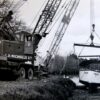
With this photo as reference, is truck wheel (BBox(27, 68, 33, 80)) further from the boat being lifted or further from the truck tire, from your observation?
the boat being lifted

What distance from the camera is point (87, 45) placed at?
55844 millimetres

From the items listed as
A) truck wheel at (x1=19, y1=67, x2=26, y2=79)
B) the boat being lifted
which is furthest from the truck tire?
the boat being lifted

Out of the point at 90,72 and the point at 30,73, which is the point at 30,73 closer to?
the point at 30,73

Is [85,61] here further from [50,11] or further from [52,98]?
[52,98]

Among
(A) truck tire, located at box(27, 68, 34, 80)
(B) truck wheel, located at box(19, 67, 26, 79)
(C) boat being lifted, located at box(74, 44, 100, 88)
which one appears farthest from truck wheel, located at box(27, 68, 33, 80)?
(C) boat being lifted, located at box(74, 44, 100, 88)

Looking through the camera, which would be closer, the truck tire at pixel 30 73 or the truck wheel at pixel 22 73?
the truck wheel at pixel 22 73

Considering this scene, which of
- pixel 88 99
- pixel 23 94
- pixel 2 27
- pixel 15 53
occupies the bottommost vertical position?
pixel 88 99

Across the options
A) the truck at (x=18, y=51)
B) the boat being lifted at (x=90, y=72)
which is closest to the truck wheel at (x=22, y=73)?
the truck at (x=18, y=51)

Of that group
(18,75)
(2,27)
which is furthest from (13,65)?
(2,27)

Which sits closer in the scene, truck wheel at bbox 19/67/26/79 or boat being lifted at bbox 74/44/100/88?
truck wheel at bbox 19/67/26/79

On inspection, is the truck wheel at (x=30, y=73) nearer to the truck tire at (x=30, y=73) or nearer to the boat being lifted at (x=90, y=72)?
the truck tire at (x=30, y=73)

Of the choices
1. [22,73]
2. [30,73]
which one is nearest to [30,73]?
[30,73]

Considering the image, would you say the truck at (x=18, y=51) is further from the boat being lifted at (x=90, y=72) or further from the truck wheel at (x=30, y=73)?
the boat being lifted at (x=90, y=72)

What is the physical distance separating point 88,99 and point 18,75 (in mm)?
7616
